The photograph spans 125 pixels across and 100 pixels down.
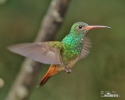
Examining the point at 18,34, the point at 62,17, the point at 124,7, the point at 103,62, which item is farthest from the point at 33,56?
the point at 124,7

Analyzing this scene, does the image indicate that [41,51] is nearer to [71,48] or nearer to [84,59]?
[71,48]

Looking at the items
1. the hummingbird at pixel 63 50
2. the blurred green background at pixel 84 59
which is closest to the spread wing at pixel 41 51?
the hummingbird at pixel 63 50

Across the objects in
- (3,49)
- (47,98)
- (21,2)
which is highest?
(21,2)

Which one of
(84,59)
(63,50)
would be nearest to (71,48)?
(63,50)

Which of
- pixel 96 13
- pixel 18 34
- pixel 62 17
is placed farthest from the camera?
pixel 96 13

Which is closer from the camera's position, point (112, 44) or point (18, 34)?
point (18, 34)

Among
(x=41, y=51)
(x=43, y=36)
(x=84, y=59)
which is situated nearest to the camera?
(x=41, y=51)

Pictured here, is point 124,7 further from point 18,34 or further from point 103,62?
point 18,34
